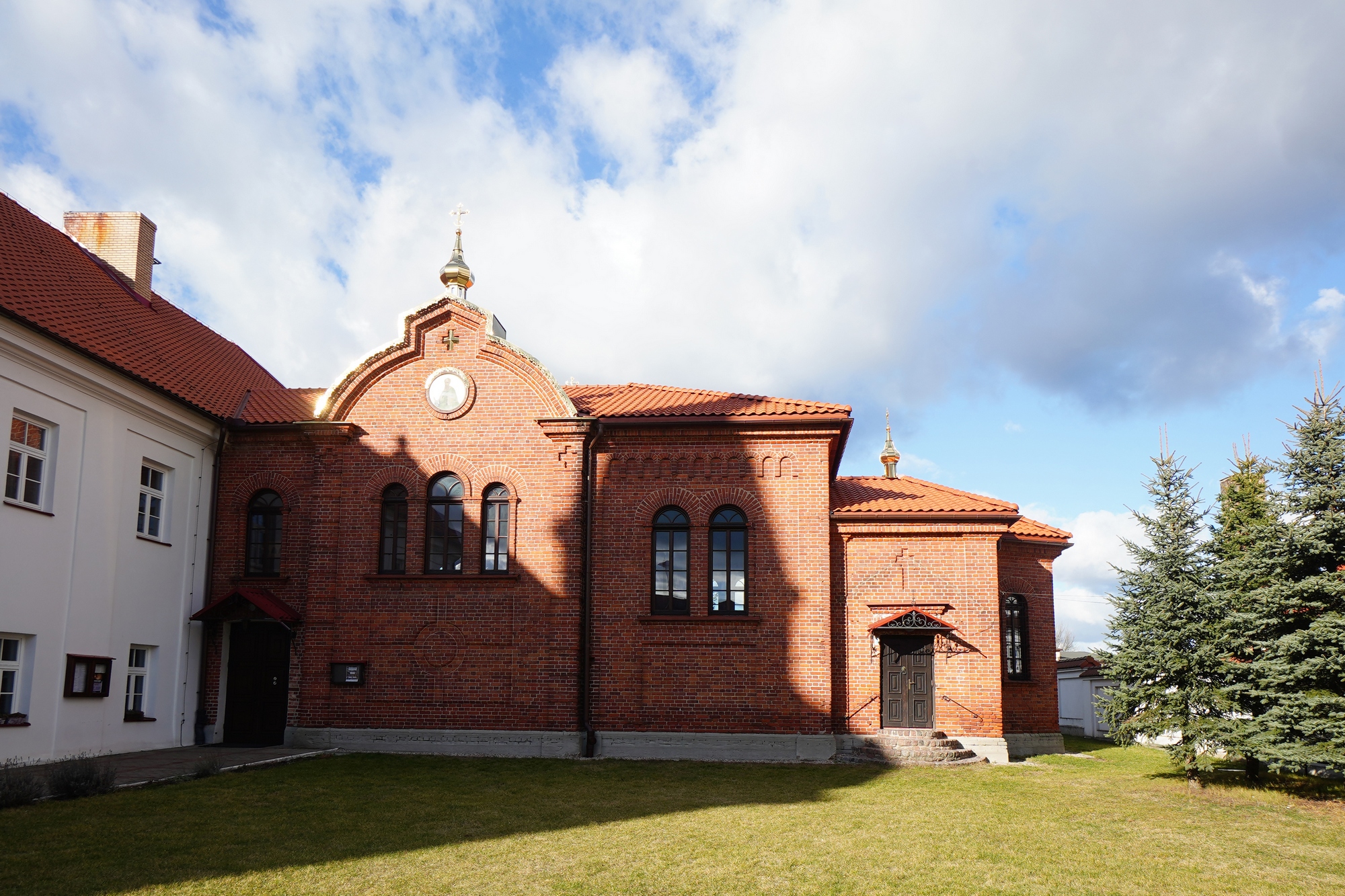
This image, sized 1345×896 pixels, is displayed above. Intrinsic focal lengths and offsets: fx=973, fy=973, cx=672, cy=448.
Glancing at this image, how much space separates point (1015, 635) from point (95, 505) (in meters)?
16.8

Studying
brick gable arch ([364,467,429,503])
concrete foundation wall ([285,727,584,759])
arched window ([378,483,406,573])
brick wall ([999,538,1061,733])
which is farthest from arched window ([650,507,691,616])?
brick wall ([999,538,1061,733])

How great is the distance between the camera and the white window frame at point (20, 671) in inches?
529

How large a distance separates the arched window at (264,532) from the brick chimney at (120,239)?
18.0 ft

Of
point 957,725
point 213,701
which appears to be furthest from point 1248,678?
point 213,701

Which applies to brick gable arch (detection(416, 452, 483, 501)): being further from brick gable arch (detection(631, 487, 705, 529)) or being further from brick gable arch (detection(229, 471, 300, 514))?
brick gable arch (detection(631, 487, 705, 529))

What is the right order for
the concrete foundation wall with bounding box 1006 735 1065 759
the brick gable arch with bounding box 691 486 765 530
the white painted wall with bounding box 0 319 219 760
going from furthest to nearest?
1. the concrete foundation wall with bounding box 1006 735 1065 759
2. the brick gable arch with bounding box 691 486 765 530
3. the white painted wall with bounding box 0 319 219 760

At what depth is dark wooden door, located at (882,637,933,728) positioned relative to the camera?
1688 cm

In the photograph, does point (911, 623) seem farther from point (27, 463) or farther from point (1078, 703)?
point (27, 463)

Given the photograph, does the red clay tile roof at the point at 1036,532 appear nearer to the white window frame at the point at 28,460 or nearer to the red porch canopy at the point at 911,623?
the red porch canopy at the point at 911,623

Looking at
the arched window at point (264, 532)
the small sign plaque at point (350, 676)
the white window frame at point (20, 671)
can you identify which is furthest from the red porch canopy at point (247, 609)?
the white window frame at point (20, 671)

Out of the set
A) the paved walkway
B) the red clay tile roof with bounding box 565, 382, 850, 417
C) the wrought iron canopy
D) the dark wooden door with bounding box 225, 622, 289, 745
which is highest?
the red clay tile roof with bounding box 565, 382, 850, 417

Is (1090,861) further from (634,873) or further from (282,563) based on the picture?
(282,563)

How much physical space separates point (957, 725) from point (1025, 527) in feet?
17.1

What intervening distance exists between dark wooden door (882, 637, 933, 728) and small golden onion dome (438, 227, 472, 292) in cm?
1045
